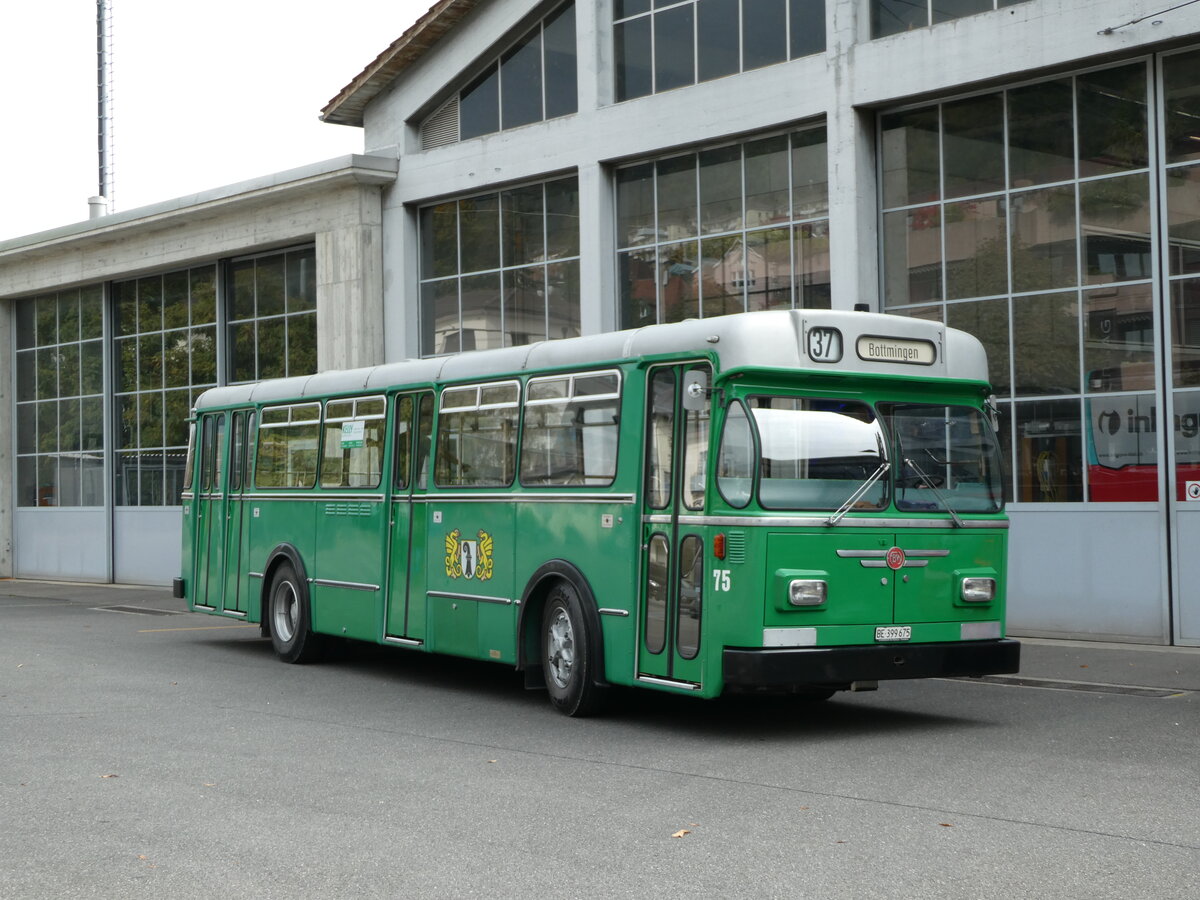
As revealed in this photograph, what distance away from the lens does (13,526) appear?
113 feet

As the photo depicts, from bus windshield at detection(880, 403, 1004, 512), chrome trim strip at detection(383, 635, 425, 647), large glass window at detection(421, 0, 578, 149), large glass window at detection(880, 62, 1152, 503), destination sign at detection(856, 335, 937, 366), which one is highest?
large glass window at detection(421, 0, 578, 149)

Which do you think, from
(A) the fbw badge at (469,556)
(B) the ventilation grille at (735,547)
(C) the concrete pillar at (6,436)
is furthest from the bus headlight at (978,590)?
(C) the concrete pillar at (6,436)

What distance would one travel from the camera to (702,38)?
2072cm

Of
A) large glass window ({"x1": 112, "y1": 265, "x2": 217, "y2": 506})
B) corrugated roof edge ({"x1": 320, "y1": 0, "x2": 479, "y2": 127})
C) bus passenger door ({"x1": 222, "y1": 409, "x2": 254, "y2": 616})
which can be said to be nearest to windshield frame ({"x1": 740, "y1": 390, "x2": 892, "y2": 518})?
bus passenger door ({"x1": 222, "y1": 409, "x2": 254, "y2": 616})

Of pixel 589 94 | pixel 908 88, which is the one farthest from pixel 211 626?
pixel 908 88

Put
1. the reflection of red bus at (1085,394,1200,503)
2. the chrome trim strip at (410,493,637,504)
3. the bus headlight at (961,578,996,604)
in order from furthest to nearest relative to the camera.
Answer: the reflection of red bus at (1085,394,1200,503) → the chrome trim strip at (410,493,637,504) → the bus headlight at (961,578,996,604)

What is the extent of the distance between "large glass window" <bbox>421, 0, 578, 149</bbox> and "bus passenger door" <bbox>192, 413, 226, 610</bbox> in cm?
758

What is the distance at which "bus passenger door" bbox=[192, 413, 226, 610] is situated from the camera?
57.6 feet

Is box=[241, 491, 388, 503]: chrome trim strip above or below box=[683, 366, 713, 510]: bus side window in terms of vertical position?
below

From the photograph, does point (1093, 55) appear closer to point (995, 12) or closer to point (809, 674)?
point (995, 12)

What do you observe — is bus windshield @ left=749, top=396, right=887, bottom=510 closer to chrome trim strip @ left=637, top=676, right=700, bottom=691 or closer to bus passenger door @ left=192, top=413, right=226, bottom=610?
chrome trim strip @ left=637, top=676, right=700, bottom=691

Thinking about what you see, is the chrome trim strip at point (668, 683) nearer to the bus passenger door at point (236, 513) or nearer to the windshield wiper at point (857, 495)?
the windshield wiper at point (857, 495)

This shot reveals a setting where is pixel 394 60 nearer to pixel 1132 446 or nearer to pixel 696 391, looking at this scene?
pixel 1132 446

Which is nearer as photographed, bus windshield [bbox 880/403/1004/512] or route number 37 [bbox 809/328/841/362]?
route number 37 [bbox 809/328/841/362]
